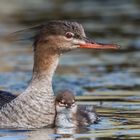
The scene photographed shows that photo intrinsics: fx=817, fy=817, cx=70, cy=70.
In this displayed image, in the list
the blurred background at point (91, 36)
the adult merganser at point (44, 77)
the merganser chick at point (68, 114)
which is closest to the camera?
the adult merganser at point (44, 77)

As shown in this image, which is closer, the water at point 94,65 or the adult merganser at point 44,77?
the adult merganser at point 44,77

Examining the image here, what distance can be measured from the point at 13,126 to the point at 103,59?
334 inches

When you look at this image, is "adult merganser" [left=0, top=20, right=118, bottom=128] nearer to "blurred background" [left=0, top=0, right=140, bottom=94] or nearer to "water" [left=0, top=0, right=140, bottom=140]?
"water" [left=0, top=0, right=140, bottom=140]

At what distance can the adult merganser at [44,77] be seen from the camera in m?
13.0

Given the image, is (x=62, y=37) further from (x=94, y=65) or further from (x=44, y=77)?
(x=94, y=65)

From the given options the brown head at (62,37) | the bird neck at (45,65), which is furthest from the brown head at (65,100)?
the brown head at (62,37)

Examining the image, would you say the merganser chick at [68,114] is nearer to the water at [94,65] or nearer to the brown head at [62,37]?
the water at [94,65]

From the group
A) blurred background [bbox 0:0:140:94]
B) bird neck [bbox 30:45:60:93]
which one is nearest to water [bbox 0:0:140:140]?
blurred background [bbox 0:0:140:94]

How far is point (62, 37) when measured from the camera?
43.5 feet

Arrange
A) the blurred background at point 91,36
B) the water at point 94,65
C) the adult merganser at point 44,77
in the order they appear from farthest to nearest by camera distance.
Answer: the blurred background at point 91,36 < the water at point 94,65 < the adult merganser at point 44,77

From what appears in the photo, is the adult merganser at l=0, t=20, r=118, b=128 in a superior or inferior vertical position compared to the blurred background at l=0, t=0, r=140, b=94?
inferior

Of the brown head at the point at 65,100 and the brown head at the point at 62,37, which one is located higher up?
the brown head at the point at 62,37

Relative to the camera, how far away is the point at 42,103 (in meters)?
13.1

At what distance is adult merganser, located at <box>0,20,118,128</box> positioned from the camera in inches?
512
